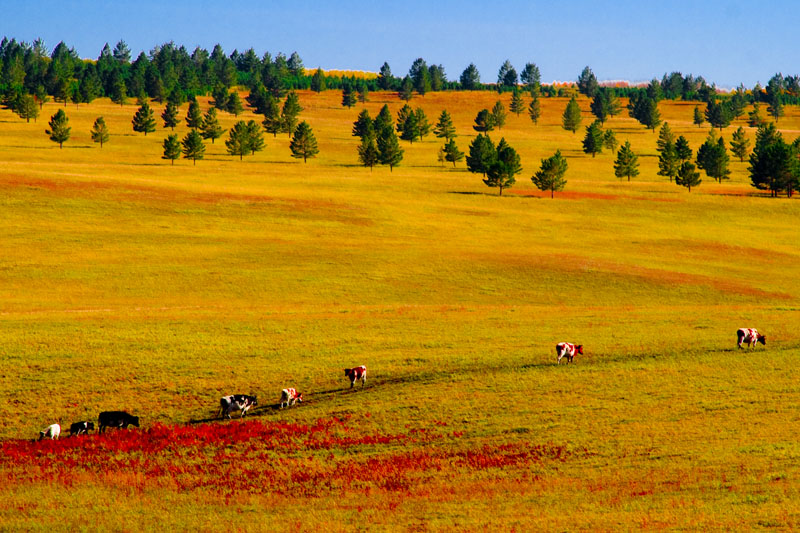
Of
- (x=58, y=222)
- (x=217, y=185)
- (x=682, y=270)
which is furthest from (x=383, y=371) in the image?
(x=217, y=185)

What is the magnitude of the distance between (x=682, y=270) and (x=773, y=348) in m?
29.8

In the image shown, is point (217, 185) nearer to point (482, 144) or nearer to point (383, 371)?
point (482, 144)

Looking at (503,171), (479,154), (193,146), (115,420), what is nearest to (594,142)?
(479,154)

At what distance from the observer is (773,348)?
42406 mm

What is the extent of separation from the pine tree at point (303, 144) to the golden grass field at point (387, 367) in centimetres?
7037

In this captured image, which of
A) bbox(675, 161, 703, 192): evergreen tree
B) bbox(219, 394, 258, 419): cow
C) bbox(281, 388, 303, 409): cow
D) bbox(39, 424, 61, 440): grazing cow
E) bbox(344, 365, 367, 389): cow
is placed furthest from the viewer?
bbox(675, 161, 703, 192): evergreen tree

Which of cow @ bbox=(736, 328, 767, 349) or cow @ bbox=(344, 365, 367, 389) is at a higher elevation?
cow @ bbox=(736, 328, 767, 349)

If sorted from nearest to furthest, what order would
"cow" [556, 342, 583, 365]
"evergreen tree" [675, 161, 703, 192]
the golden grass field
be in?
the golden grass field < "cow" [556, 342, 583, 365] < "evergreen tree" [675, 161, 703, 192]

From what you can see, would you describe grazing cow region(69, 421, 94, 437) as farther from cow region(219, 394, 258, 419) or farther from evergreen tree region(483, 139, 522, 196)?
evergreen tree region(483, 139, 522, 196)

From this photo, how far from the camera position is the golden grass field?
23.5 m

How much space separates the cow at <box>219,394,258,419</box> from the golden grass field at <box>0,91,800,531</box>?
3.88 feet

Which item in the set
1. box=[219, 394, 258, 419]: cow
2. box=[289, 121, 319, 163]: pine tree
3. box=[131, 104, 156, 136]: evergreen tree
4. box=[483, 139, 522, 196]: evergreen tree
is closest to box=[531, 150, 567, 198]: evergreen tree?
box=[483, 139, 522, 196]: evergreen tree

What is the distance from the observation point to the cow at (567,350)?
39.0 metres

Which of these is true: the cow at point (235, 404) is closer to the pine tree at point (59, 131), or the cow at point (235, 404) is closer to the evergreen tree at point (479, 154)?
the evergreen tree at point (479, 154)
